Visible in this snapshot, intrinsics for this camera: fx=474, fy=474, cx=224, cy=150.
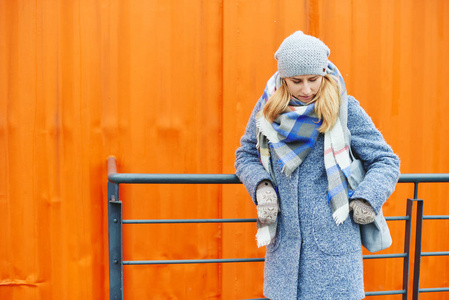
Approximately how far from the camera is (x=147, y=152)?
292 cm

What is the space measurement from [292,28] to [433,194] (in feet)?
4.85

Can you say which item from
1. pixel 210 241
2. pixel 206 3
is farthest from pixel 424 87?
pixel 210 241

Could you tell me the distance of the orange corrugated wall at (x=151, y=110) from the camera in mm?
2807

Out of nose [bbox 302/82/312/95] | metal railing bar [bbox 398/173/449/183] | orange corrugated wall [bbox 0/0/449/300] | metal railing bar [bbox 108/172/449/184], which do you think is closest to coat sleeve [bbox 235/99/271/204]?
metal railing bar [bbox 108/172/449/184]

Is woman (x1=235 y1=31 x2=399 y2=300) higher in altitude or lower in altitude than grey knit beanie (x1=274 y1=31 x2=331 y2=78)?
lower

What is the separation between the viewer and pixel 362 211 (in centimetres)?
165

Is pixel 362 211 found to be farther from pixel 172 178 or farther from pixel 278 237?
pixel 172 178

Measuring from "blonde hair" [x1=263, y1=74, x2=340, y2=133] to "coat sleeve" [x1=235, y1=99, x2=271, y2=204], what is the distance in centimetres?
13

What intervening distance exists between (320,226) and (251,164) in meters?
0.36

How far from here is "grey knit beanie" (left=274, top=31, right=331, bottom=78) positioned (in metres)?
1.66

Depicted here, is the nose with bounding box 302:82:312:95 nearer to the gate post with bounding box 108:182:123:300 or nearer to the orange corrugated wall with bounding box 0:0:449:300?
the gate post with bounding box 108:182:123:300

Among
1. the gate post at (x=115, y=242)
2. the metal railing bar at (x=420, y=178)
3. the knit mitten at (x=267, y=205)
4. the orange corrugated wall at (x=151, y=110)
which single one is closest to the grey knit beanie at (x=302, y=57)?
the knit mitten at (x=267, y=205)

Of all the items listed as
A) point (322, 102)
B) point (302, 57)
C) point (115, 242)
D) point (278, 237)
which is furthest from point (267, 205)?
point (115, 242)

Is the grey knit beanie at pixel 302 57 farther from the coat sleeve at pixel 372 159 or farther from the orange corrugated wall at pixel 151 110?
the orange corrugated wall at pixel 151 110
